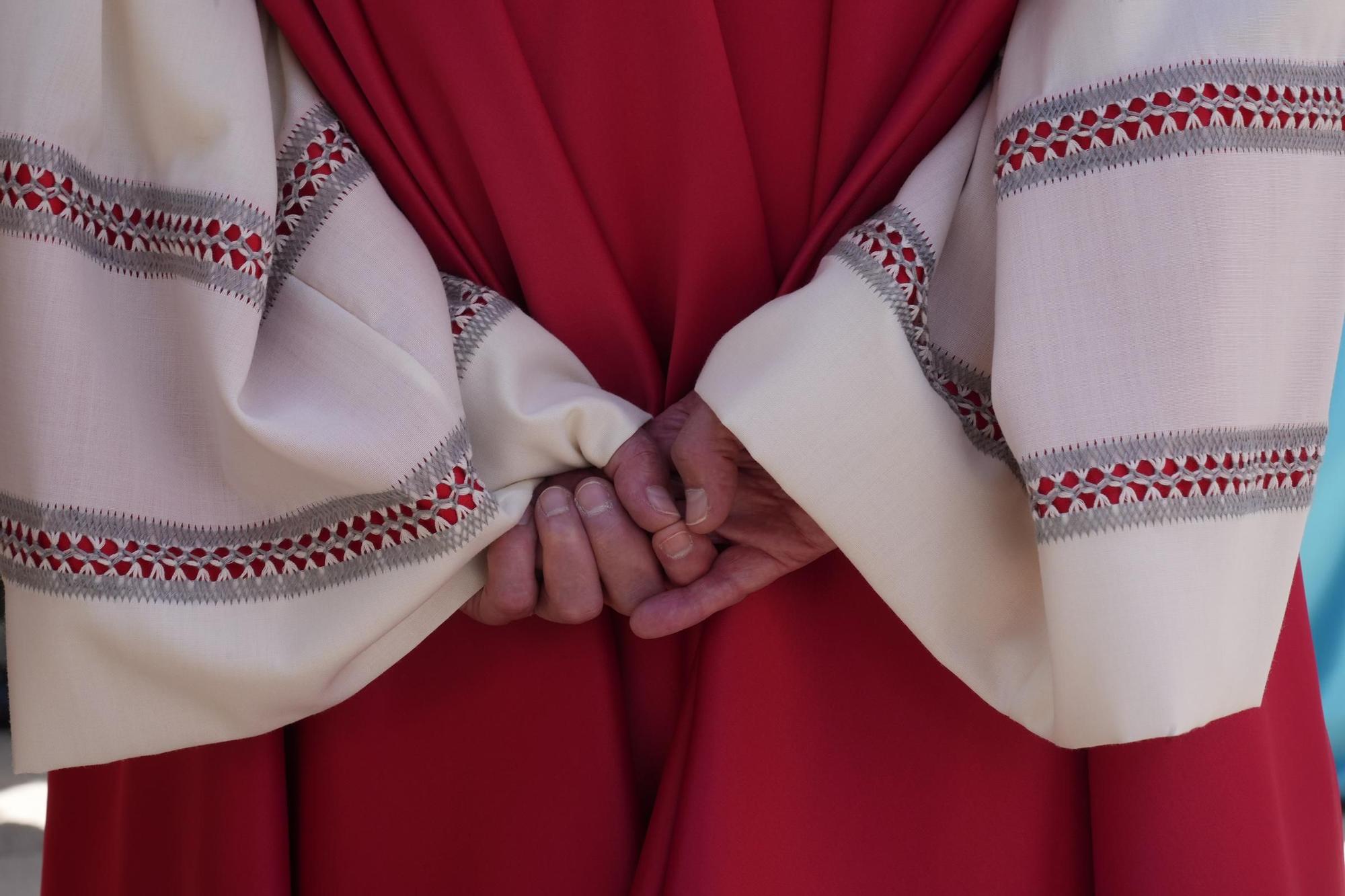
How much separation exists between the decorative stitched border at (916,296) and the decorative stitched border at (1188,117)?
0.06 metres

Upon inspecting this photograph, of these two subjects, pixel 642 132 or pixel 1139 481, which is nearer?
pixel 1139 481

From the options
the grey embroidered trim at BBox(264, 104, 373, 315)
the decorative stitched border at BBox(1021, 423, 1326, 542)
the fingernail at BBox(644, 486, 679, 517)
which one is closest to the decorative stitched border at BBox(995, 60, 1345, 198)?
the decorative stitched border at BBox(1021, 423, 1326, 542)

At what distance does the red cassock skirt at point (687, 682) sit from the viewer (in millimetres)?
642

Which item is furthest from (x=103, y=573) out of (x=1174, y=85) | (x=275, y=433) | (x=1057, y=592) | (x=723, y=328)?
(x=1174, y=85)

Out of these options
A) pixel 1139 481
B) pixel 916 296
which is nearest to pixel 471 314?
pixel 916 296

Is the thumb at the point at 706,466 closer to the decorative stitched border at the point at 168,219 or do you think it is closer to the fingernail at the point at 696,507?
the fingernail at the point at 696,507

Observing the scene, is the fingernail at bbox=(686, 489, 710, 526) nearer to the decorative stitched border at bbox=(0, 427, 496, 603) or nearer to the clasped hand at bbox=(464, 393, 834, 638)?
the clasped hand at bbox=(464, 393, 834, 638)

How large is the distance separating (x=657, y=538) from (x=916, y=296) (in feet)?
0.63

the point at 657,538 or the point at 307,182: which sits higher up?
the point at 307,182

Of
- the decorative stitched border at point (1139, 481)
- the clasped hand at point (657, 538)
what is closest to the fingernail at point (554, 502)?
the clasped hand at point (657, 538)

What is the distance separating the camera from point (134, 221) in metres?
0.63

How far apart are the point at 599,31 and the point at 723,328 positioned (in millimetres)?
188

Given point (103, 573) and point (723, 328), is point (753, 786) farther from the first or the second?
point (103, 573)

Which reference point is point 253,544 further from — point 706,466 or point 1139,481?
point 1139,481
